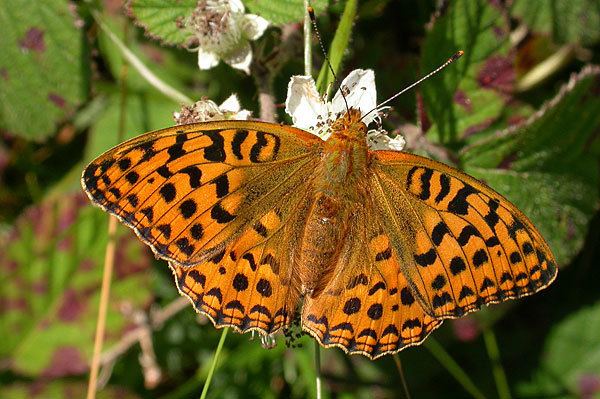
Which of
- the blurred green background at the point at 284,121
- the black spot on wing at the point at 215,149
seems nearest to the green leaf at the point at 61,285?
the blurred green background at the point at 284,121

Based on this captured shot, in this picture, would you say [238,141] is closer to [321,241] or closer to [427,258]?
[321,241]

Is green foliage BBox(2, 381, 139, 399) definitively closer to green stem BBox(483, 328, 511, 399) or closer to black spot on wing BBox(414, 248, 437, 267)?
green stem BBox(483, 328, 511, 399)

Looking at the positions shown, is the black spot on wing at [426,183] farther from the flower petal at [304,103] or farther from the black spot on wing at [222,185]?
the black spot on wing at [222,185]

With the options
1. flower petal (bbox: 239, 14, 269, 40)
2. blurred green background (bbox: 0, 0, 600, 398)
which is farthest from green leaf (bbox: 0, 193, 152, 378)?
flower petal (bbox: 239, 14, 269, 40)

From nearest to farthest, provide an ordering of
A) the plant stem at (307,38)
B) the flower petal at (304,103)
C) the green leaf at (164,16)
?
the flower petal at (304,103)
the plant stem at (307,38)
the green leaf at (164,16)

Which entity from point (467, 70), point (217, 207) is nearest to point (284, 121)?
point (467, 70)

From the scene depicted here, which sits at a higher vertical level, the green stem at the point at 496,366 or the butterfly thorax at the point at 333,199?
the butterfly thorax at the point at 333,199
